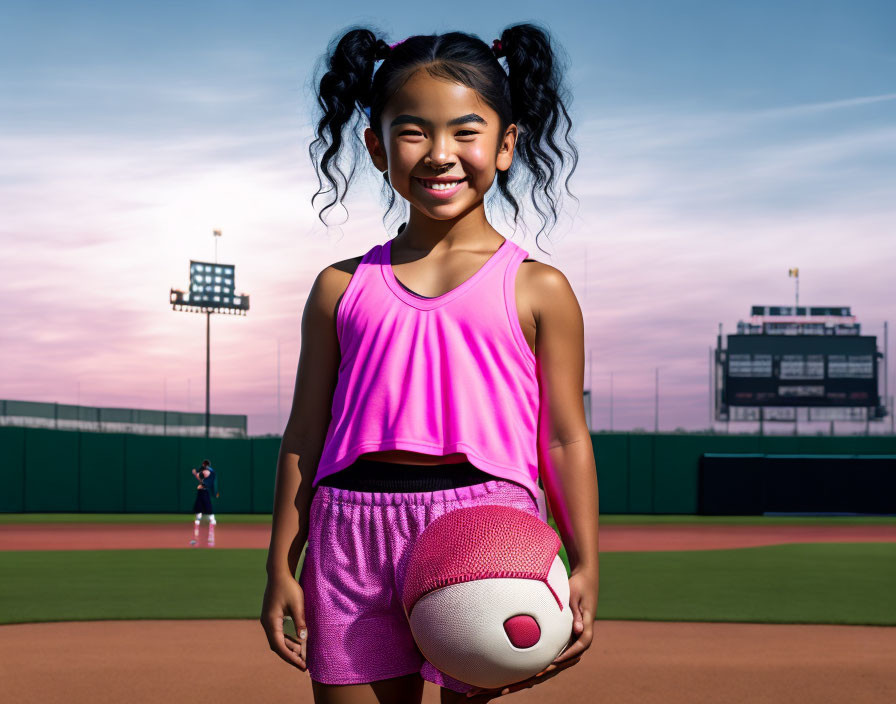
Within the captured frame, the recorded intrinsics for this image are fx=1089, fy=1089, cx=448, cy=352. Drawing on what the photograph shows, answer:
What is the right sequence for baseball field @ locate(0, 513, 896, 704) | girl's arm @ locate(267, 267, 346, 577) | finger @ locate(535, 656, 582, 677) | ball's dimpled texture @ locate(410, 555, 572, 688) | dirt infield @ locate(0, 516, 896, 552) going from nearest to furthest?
ball's dimpled texture @ locate(410, 555, 572, 688), finger @ locate(535, 656, 582, 677), girl's arm @ locate(267, 267, 346, 577), baseball field @ locate(0, 513, 896, 704), dirt infield @ locate(0, 516, 896, 552)

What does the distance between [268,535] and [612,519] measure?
35.4ft

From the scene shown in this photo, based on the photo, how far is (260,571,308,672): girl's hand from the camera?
2.77 metres

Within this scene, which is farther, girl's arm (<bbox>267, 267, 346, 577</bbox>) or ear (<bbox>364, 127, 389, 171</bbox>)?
ear (<bbox>364, 127, 389, 171</bbox>)

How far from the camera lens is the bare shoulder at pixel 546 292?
2830mm

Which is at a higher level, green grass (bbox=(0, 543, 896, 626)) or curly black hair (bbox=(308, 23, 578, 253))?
curly black hair (bbox=(308, 23, 578, 253))

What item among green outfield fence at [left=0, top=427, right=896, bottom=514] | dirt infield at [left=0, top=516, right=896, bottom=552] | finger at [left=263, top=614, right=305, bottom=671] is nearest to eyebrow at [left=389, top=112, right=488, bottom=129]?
finger at [left=263, top=614, right=305, bottom=671]

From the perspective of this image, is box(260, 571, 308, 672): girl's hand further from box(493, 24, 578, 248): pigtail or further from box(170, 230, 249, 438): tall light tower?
box(170, 230, 249, 438): tall light tower

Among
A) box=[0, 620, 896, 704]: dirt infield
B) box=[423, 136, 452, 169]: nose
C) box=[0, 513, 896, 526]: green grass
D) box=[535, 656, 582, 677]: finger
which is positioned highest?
box=[423, 136, 452, 169]: nose

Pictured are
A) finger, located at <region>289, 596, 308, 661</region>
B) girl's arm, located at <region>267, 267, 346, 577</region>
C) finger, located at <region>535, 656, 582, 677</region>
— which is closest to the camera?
finger, located at <region>535, 656, 582, 677</region>

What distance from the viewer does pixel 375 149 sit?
302cm

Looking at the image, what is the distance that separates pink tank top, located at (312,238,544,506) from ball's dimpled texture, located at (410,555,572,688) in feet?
1.27

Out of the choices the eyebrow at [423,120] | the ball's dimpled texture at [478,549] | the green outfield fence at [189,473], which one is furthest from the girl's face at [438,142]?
the green outfield fence at [189,473]

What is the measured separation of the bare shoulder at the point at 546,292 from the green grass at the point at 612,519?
85.8 ft

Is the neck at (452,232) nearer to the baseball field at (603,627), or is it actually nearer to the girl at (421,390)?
the girl at (421,390)
